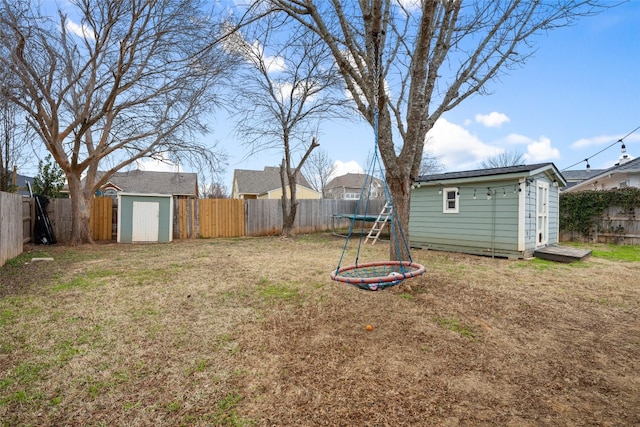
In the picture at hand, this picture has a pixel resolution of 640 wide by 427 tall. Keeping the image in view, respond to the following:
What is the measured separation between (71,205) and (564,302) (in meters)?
12.5

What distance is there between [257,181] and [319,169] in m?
5.82

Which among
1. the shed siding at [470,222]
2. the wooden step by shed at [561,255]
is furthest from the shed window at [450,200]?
the wooden step by shed at [561,255]

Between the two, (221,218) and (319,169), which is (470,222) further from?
(319,169)

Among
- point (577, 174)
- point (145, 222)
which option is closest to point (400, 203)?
point (145, 222)

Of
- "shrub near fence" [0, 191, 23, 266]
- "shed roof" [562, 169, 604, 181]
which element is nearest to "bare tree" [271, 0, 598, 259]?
"shrub near fence" [0, 191, 23, 266]

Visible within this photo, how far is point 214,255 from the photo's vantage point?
825 centimetres

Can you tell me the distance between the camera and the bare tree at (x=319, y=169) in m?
28.9

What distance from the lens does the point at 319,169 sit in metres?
29.7

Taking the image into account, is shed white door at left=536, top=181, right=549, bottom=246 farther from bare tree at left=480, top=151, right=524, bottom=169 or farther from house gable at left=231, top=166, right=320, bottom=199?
bare tree at left=480, top=151, right=524, bottom=169

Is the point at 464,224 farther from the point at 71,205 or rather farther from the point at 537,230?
the point at 71,205

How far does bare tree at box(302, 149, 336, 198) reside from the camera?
2886cm

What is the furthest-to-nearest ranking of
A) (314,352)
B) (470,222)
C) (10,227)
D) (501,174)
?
(470,222) → (501,174) → (10,227) → (314,352)

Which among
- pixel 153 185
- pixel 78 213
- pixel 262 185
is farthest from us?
pixel 262 185

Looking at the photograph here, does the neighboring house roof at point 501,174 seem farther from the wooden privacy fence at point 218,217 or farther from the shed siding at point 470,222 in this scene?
the wooden privacy fence at point 218,217
